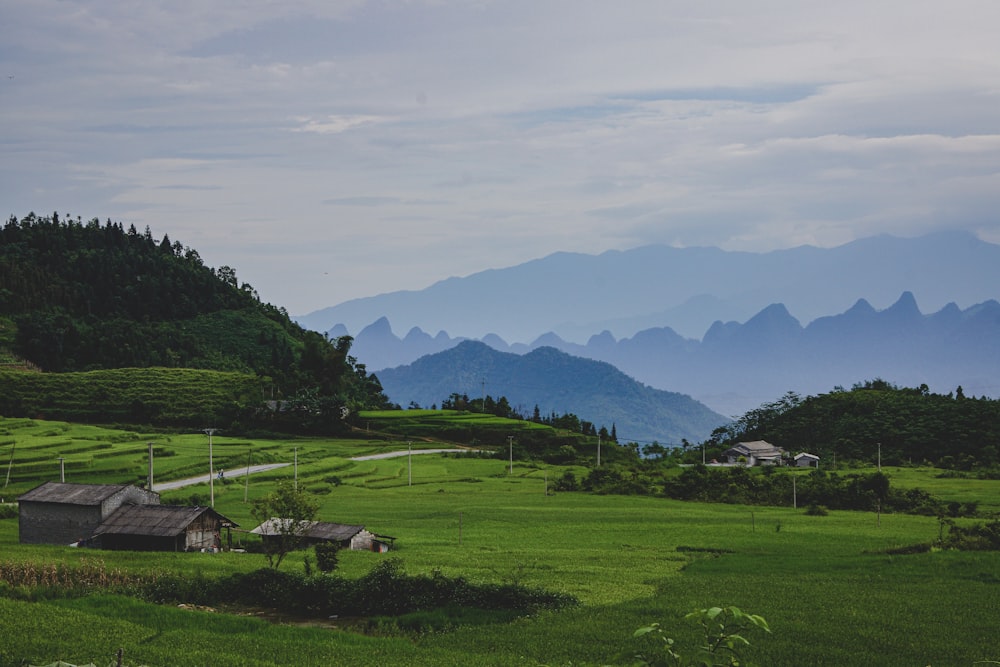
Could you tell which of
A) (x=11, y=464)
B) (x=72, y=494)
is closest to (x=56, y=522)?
(x=72, y=494)

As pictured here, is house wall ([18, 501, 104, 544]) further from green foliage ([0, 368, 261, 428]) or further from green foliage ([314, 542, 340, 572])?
green foliage ([0, 368, 261, 428])

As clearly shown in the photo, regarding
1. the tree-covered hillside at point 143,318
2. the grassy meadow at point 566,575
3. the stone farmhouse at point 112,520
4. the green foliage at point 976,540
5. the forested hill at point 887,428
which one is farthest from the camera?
the tree-covered hillside at point 143,318

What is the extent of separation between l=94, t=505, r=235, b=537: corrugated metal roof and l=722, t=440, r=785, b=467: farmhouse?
69520 mm

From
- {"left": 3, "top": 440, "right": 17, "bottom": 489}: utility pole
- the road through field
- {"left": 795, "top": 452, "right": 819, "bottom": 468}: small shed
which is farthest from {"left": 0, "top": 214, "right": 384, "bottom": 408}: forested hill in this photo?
{"left": 795, "top": 452, "right": 819, "bottom": 468}: small shed

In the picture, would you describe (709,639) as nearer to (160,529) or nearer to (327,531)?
(327,531)

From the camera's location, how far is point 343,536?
129ft

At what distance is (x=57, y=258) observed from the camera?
14825 cm

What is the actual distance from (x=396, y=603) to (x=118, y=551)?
16914 mm

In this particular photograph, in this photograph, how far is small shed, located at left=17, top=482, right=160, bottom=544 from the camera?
40.4 meters

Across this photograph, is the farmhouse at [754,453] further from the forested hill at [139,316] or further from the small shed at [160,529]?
the small shed at [160,529]

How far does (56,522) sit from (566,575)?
23669 millimetres

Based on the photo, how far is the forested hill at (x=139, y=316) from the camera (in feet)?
391

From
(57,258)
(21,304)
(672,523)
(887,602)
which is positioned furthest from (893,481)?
(57,258)

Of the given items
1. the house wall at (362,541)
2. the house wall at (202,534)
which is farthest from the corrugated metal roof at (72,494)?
the house wall at (362,541)
